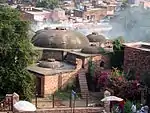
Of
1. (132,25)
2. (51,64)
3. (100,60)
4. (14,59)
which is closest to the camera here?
(14,59)

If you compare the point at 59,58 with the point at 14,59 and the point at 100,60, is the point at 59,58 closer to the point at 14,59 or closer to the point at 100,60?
the point at 100,60

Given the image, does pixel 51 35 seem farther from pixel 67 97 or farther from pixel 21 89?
pixel 21 89

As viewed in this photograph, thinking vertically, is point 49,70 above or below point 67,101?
above

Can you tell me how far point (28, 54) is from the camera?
23969 millimetres

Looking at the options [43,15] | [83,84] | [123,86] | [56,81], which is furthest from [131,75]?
[43,15]

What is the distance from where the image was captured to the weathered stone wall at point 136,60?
26.3 metres

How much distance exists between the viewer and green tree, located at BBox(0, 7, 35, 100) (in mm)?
23344

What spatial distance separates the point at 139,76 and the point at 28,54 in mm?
6974

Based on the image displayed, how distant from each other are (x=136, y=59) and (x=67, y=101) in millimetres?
5012

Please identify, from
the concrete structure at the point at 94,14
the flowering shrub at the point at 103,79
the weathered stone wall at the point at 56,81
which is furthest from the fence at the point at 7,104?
the concrete structure at the point at 94,14

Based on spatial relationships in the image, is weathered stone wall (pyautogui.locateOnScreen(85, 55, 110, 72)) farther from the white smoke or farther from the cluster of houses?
the cluster of houses

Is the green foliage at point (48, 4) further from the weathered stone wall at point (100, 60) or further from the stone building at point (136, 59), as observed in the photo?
the stone building at point (136, 59)

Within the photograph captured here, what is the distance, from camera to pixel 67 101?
25.5 meters

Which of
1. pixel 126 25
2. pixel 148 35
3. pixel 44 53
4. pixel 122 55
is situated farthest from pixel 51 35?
pixel 126 25
